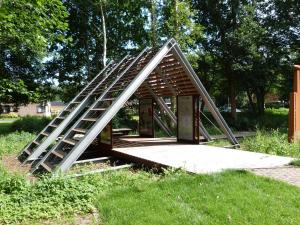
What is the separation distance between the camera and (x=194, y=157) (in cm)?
1032

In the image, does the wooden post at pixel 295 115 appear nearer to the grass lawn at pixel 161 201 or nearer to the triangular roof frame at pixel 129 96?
the triangular roof frame at pixel 129 96

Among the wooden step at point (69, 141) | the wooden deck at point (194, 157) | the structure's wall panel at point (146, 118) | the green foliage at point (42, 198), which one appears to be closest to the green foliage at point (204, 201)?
the green foliage at point (42, 198)

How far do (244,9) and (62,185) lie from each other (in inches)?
1081

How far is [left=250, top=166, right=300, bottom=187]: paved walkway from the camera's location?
23.9 feet

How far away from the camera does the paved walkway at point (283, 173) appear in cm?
728

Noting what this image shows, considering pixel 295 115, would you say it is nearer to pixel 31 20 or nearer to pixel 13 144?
pixel 31 20

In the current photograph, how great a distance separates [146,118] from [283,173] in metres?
9.48

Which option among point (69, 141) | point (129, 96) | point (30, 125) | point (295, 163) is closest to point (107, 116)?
point (129, 96)

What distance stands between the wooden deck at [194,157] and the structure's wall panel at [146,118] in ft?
8.96

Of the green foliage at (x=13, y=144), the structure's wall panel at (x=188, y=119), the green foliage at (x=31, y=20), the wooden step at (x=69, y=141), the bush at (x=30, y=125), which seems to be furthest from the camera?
the bush at (x=30, y=125)

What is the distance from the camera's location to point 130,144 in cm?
1394

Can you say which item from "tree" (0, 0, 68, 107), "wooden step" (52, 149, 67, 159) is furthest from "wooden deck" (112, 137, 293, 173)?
"tree" (0, 0, 68, 107)

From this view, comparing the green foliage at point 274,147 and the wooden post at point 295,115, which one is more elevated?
the wooden post at point 295,115

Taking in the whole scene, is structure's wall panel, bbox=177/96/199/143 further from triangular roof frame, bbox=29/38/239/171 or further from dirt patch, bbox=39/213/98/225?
dirt patch, bbox=39/213/98/225
